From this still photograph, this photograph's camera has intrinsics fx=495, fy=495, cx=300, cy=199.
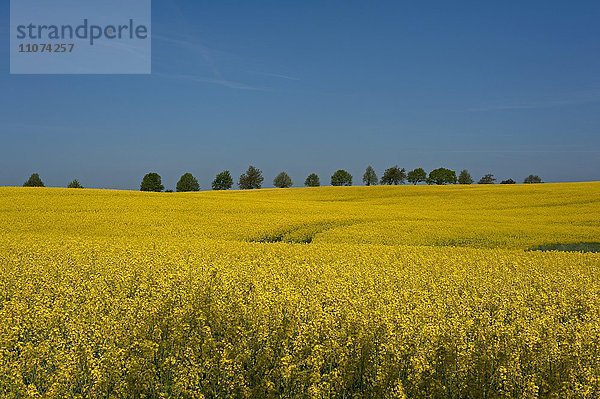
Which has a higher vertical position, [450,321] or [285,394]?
[450,321]

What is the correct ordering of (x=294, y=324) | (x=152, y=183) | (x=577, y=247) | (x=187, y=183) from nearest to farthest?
1. (x=294, y=324)
2. (x=577, y=247)
3. (x=152, y=183)
4. (x=187, y=183)

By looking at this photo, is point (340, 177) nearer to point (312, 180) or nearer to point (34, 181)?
point (312, 180)

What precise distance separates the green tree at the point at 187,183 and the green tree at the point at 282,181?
785 inches

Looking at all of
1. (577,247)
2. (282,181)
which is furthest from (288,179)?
(577,247)

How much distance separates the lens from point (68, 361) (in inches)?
208

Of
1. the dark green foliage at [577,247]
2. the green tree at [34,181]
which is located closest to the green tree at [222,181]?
the green tree at [34,181]

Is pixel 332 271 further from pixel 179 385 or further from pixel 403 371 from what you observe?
pixel 179 385

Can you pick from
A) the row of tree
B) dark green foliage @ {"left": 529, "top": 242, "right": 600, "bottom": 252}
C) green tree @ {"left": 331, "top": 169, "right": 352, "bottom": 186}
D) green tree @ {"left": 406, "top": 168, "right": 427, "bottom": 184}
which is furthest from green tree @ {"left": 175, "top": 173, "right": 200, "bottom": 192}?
dark green foliage @ {"left": 529, "top": 242, "right": 600, "bottom": 252}

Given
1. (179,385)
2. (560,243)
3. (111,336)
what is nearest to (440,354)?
(179,385)

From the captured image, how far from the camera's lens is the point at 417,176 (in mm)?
112000

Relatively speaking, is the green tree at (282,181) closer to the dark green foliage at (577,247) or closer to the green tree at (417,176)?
the green tree at (417,176)

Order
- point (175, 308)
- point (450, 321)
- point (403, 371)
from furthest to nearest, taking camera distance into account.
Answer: point (175, 308) < point (450, 321) < point (403, 371)

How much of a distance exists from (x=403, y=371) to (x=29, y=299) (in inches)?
251

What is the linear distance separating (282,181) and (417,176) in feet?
102
